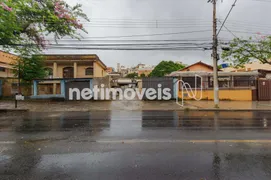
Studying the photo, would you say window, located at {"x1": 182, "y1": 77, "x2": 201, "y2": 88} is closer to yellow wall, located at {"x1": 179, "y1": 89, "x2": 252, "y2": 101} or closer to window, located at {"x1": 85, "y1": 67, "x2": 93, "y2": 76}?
yellow wall, located at {"x1": 179, "y1": 89, "x2": 252, "y2": 101}

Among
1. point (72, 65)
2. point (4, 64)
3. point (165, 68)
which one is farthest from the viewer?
point (165, 68)

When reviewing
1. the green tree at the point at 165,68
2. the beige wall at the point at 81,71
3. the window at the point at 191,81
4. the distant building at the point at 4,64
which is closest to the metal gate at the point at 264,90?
the window at the point at 191,81

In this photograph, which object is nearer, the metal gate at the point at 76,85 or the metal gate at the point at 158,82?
the metal gate at the point at 158,82

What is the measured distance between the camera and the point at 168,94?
57.2 ft

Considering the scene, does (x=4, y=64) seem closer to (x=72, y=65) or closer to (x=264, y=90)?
→ (x=72, y=65)

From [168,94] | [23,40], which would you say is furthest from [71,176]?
[168,94]

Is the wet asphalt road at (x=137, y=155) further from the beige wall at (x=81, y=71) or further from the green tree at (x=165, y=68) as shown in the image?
the green tree at (x=165, y=68)

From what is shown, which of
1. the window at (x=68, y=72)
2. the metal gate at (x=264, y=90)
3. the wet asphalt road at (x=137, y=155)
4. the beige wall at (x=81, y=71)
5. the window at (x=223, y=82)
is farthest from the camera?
the window at (x=68, y=72)

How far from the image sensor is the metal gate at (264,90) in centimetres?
1691

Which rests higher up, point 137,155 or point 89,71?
point 89,71

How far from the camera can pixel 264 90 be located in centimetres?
1705

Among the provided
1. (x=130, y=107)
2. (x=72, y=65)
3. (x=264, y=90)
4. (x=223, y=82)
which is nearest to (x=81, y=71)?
(x=72, y=65)

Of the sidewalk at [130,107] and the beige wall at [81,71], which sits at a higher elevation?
the beige wall at [81,71]

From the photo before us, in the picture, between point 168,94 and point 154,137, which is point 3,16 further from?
point 168,94
